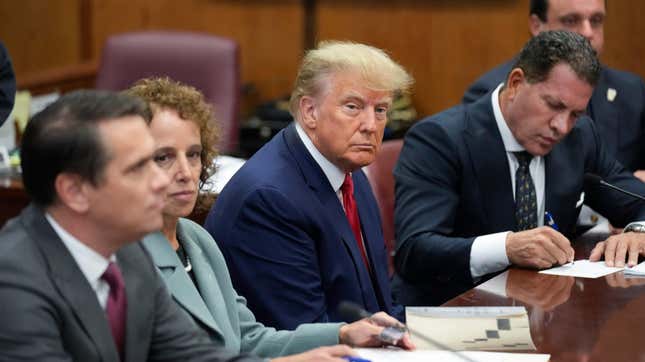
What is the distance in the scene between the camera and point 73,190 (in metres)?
1.78

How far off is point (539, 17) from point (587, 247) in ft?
4.35

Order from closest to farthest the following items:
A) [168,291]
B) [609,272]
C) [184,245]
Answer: [168,291]
[184,245]
[609,272]

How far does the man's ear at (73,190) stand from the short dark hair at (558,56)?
174 centimetres

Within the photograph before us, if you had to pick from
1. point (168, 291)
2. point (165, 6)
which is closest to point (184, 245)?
point (168, 291)

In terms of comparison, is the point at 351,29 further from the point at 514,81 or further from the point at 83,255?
the point at 83,255

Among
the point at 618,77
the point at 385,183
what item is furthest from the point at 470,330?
the point at 618,77

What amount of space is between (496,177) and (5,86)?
6.25ft

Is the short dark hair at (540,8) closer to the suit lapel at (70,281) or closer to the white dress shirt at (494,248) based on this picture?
the white dress shirt at (494,248)

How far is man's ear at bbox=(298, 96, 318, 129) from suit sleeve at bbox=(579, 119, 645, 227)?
112cm

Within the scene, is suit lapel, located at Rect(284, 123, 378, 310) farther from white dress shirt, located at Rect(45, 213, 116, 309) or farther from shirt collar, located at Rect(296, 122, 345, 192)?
white dress shirt, located at Rect(45, 213, 116, 309)

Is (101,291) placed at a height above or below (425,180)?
above

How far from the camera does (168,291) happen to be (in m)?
2.12

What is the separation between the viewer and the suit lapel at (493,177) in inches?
129

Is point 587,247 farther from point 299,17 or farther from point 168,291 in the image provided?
point 299,17
